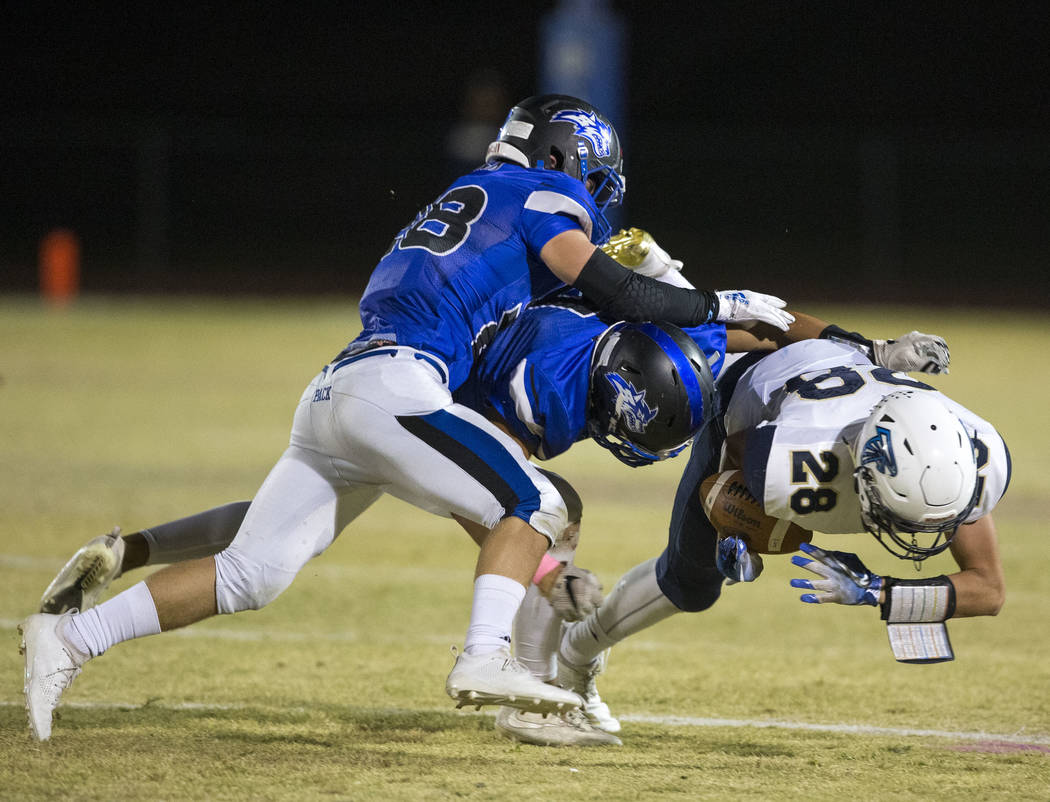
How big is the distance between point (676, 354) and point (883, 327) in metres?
12.9

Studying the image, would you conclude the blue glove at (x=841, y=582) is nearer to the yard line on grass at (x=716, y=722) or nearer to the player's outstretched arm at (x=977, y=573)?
the player's outstretched arm at (x=977, y=573)

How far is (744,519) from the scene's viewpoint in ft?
13.0

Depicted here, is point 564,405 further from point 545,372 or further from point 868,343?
point 868,343

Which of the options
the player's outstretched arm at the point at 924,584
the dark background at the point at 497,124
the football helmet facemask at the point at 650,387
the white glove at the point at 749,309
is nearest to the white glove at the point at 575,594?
the football helmet facemask at the point at 650,387

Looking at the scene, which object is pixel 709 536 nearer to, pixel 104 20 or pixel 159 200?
pixel 159 200

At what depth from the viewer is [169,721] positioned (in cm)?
429

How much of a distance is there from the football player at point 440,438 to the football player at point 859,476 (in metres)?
0.34

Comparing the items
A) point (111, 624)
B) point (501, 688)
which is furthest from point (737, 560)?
point (111, 624)

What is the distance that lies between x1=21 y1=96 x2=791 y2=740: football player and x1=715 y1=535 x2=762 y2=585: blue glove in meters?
0.47

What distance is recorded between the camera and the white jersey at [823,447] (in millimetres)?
3766

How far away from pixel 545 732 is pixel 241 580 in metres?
1.00

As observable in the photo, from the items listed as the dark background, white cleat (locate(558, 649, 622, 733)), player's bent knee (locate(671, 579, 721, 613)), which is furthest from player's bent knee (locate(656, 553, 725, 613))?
the dark background

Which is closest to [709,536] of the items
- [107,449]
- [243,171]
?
[107,449]

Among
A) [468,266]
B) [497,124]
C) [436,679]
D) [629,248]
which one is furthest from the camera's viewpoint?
[497,124]
